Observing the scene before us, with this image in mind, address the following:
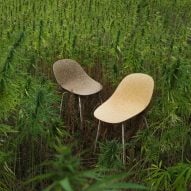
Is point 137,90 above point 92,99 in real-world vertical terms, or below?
above

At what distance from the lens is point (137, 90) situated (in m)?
3.77

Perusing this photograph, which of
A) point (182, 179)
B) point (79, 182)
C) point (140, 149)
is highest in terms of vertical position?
point (79, 182)

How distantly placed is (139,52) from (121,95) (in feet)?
2.02

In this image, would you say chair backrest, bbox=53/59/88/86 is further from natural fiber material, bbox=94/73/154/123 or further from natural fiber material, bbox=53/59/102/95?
natural fiber material, bbox=94/73/154/123

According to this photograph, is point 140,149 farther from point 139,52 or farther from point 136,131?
point 139,52

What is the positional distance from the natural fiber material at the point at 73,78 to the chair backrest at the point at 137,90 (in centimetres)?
31

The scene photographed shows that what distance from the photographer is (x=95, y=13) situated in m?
5.94

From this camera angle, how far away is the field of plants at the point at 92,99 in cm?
312

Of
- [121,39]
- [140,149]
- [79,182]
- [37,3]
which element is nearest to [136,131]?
[140,149]

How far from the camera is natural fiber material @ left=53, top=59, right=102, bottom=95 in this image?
414 centimetres

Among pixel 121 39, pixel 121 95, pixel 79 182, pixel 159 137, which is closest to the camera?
A: pixel 79 182

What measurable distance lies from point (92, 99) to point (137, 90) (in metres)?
0.70

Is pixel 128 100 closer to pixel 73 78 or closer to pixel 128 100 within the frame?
pixel 128 100

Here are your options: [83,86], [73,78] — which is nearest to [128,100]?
[83,86]
